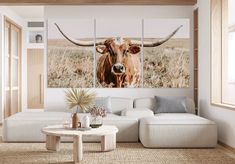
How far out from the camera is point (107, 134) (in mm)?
5273

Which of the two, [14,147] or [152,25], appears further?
[152,25]

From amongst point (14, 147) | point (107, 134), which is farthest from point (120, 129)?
point (14, 147)

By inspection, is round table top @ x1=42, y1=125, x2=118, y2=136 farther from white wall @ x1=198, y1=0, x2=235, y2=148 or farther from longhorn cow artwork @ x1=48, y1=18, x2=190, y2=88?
longhorn cow artwork @ x1=48, y1=18, x2=190, y2=88

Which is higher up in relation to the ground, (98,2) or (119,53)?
(98,2)

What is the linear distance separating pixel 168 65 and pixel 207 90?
1.30 meters

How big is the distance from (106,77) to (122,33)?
940 mm

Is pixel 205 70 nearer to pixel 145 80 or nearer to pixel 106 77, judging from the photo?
pixel 145 80

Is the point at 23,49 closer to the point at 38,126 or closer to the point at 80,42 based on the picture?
the point at 80,42

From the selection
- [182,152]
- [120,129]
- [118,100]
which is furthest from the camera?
[118,100]

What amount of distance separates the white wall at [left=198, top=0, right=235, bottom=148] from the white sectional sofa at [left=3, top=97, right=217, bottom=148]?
0.23m

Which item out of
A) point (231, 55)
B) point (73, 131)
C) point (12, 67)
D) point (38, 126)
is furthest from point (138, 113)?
point (12, 67)

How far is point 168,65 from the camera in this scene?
8.12 m

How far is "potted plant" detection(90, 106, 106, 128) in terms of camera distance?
5.51m

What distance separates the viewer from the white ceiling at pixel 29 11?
948cm
